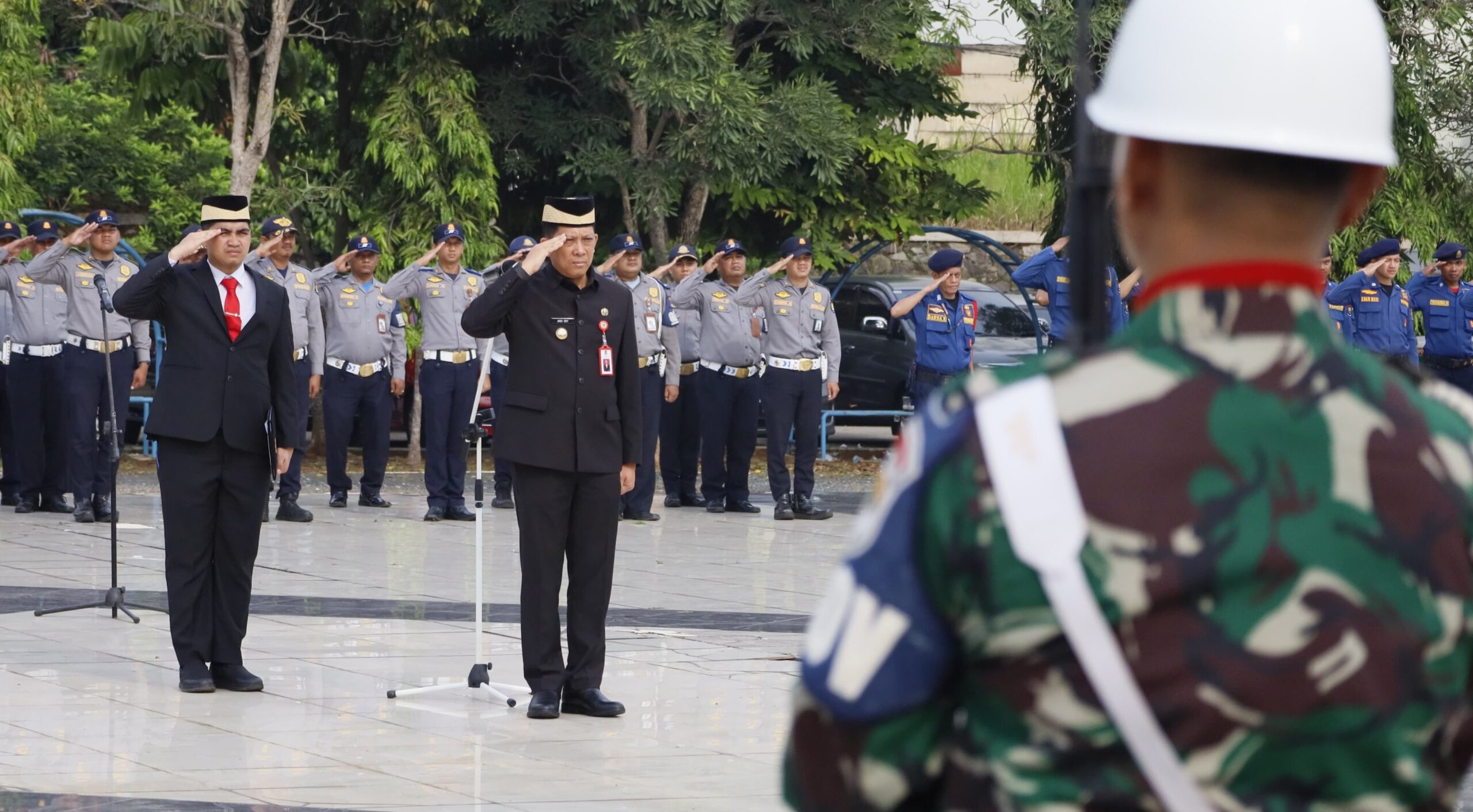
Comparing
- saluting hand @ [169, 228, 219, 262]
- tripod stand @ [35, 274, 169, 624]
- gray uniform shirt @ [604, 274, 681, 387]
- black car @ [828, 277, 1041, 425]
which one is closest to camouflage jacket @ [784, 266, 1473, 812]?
saluting hand @ [169, 228, 219, 262]

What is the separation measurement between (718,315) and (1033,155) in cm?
672

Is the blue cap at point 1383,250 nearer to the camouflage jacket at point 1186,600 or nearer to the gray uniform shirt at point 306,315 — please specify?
the gray uniform shirt at point 306,315

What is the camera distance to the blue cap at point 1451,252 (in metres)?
19.7

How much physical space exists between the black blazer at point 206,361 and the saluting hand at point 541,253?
131cm

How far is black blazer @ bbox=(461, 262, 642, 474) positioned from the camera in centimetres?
784

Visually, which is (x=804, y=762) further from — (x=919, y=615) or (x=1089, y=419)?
(x=1089, y=419)

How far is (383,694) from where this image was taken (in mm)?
8172

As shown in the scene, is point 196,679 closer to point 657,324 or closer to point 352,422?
point 352,422

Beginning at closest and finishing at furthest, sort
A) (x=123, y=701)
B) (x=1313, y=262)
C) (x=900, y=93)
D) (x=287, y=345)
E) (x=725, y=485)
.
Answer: (x=1313, y=262), (x=123, y=701), (x=287, y=345), (x=725, y=485), (x=900, y=93)

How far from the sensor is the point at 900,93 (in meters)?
21.7

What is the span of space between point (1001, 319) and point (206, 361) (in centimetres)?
1478

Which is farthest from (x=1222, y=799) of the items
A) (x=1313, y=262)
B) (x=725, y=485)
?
(x=725, y=485)

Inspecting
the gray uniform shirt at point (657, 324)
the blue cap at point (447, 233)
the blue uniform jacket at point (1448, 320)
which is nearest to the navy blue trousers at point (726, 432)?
the gray uniform shirt at point (657, 324)

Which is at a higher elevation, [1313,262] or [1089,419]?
[1313,262]
